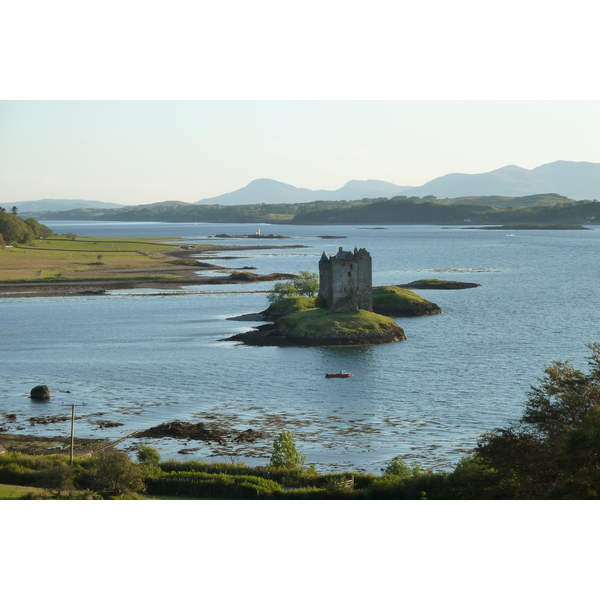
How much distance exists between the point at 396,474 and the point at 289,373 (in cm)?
3244

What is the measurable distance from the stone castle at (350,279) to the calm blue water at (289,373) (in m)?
7.17

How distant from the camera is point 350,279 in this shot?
91000 mm

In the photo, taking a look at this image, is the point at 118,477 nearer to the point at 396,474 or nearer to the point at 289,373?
the point at 396,474

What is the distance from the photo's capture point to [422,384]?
6544cm

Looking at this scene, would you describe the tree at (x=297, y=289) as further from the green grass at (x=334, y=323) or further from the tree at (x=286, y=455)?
the tree at (x=286, y=455)

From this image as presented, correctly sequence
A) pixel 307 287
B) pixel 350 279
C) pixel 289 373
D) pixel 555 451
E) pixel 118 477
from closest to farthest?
pixel 555 451, pixel 118 477, pixel 289 373, pixel 350 279, pixel 307 287

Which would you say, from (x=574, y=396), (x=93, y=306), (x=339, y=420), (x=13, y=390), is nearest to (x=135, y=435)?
(x=339, y=420)

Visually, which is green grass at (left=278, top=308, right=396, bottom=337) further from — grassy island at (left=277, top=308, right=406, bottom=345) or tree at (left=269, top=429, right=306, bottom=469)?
tree at (left=269, top=429, right=306, bottom=469)

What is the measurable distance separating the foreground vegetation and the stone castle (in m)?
50.4

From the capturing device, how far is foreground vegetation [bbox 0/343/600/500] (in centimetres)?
3047

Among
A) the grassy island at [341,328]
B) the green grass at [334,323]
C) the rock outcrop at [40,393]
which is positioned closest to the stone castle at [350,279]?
the green grass at [334,323]

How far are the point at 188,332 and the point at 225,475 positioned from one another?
55.6 meters

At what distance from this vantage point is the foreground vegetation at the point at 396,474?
30469mm

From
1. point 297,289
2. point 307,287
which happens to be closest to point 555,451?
point 307,287
